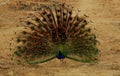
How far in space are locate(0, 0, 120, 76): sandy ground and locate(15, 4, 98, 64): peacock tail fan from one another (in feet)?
1.22

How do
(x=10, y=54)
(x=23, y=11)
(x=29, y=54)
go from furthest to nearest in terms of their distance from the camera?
(x=23, y=11) → (x=10, y=54) → (x=29, y=54)

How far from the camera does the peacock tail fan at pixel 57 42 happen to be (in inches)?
427

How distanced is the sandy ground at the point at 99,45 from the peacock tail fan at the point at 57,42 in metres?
0.37

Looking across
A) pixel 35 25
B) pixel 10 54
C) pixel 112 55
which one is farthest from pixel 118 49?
pixel 10 54

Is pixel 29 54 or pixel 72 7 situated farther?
pixel 72 7

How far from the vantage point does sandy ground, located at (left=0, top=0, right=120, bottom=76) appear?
10844 mm

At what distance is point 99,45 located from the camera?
1213cm

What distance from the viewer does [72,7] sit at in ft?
48.3

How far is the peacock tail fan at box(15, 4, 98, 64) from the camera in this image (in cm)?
1084

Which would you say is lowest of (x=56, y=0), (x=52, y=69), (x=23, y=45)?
(x=52, y=69)

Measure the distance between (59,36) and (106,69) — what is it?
222 cm

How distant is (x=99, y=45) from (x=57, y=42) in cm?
208

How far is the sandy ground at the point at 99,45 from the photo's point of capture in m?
10.8

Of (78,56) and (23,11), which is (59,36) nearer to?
(78,56)
